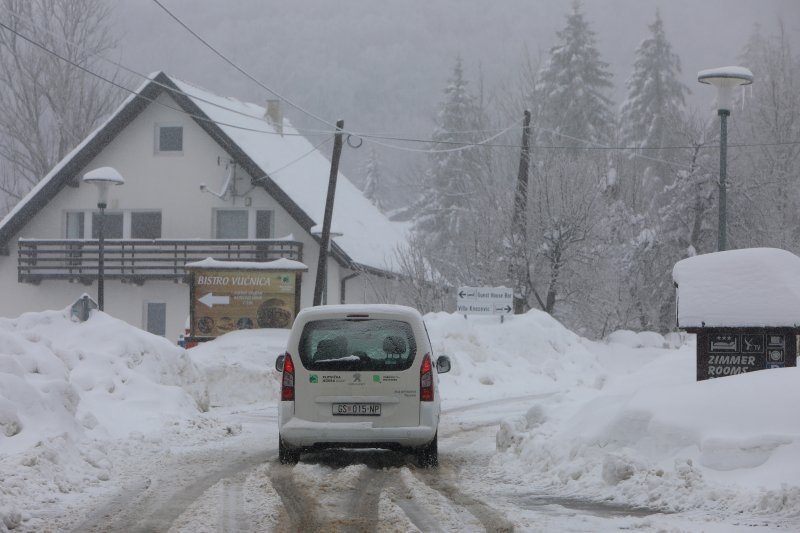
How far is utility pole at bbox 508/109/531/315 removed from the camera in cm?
3400

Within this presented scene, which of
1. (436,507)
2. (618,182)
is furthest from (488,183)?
(436,507)

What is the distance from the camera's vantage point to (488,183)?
45.1m

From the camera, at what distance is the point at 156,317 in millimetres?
38844

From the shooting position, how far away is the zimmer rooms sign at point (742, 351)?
1125cm

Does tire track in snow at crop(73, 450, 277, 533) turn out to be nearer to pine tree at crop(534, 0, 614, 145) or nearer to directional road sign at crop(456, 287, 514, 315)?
directional road sign at crop(456, 287, 514, 315)

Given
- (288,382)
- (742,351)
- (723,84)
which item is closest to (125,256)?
(723,84)

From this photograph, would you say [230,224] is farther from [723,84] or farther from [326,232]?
[723,84]

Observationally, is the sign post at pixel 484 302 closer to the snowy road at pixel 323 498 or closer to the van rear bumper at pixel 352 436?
the snowy road at pixel 323 498

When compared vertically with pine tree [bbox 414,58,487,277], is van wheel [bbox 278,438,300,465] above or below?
below

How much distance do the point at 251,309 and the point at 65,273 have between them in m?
15.4

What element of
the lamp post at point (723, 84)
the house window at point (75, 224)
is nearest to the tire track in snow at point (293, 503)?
the lamp post at point (723, 84)

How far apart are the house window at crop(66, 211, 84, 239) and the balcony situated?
0.91 meters

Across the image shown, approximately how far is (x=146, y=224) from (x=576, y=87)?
28816mm

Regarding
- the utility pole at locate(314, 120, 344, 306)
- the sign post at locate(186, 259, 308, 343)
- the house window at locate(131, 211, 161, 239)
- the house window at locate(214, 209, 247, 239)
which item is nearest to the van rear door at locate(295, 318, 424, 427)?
the sign post at locate(186, 259, 308, 343)
